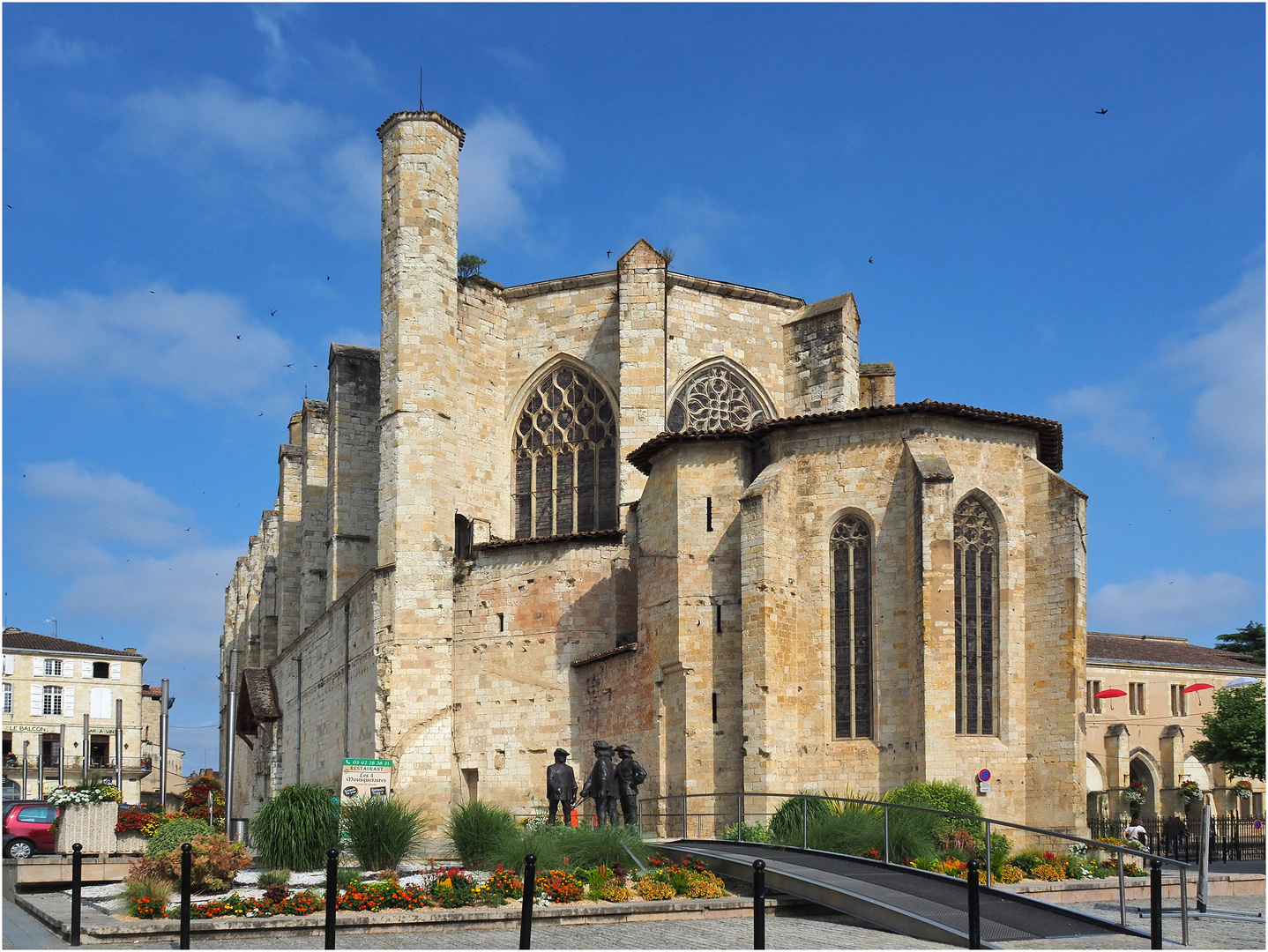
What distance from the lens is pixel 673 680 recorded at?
86.2ft

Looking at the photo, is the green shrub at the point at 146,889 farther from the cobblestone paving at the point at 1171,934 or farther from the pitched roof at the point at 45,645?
the pitched roof at the point at 45,645

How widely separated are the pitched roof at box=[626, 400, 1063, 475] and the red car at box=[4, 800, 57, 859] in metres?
13.3

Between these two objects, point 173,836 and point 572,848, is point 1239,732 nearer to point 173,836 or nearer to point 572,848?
point 572,848

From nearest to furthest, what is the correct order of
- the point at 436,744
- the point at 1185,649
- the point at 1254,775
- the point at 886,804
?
the point at 886,804 < the point at 436,744 < the point at 1254,775 < the point at 1185,649

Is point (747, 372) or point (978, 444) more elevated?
point (747, 372)

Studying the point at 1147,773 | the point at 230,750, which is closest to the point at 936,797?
the point at 230,750

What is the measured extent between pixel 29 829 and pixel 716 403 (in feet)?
59.5

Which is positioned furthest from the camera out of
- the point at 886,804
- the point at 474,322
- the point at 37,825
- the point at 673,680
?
the point at 474,322

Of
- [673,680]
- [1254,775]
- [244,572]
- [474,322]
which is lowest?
[1254,775]

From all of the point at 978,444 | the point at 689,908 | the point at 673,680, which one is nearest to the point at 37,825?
the point at 673,680

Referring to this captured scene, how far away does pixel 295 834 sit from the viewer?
19.2m

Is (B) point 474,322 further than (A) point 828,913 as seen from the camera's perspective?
Yes

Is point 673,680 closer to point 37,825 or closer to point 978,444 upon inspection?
point 978,444

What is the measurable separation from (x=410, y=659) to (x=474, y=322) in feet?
29.1
